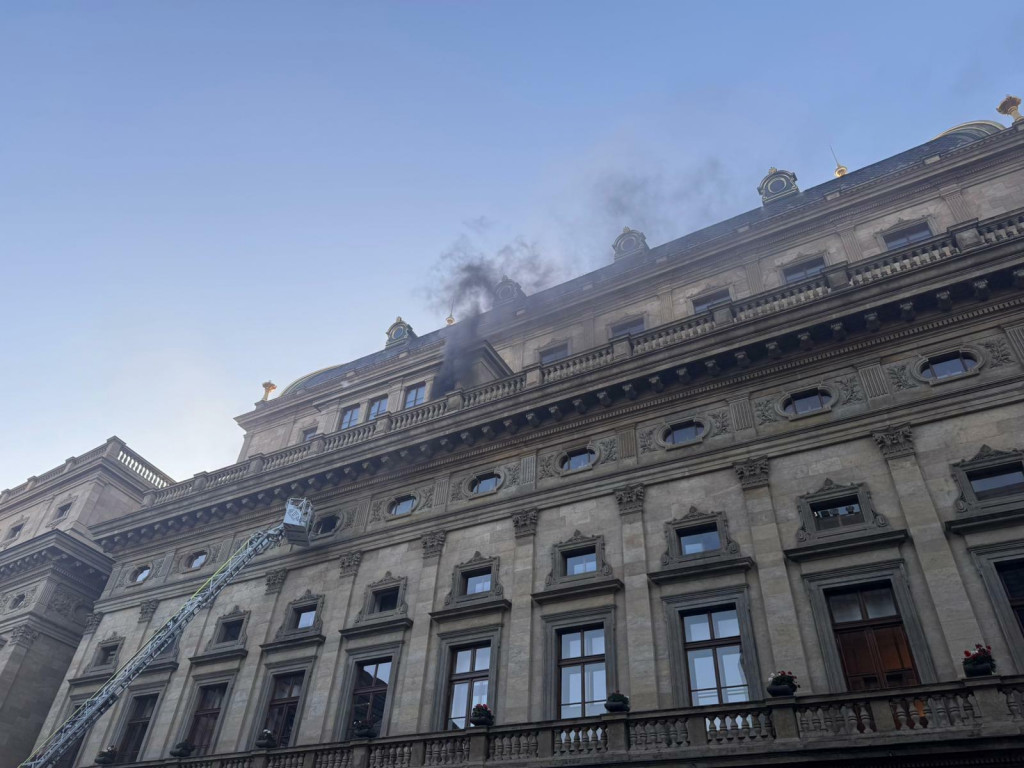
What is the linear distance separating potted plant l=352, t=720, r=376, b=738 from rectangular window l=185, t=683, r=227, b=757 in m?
5.72

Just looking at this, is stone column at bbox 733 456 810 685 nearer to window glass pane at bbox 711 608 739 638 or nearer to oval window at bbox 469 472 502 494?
window glass pane at bbox 711 608 739 638

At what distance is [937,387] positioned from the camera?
20234 millimetres

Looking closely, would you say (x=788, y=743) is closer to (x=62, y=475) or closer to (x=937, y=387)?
(x=937, y=387)

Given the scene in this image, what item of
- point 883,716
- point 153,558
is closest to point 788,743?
point 883,716

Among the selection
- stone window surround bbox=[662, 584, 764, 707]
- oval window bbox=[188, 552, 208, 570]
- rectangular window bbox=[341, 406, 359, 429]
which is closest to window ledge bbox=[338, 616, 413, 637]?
stone window surround bbox=[662, 584, 764, 707]

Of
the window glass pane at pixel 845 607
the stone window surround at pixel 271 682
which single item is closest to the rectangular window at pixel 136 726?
the stone window surround at pixel 271 682

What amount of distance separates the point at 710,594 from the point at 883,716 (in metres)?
5.35

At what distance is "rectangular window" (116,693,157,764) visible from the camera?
26641mm

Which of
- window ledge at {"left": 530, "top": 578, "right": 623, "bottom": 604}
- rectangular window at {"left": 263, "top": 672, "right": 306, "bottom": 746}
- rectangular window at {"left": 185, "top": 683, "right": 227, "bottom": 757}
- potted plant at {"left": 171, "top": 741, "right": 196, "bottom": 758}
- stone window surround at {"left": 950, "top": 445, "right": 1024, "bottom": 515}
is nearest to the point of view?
stone window surround at {"left": 950, "top": 445, "right": 1024, "bottom": 515}

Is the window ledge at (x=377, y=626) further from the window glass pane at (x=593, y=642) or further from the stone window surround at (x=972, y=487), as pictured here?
the stone window surround at (x=972, y=487)

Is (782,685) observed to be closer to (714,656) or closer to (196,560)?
(714,656)

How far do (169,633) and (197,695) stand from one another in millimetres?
2632

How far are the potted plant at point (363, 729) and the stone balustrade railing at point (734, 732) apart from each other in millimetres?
253

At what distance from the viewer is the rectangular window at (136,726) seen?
87.4 feet
